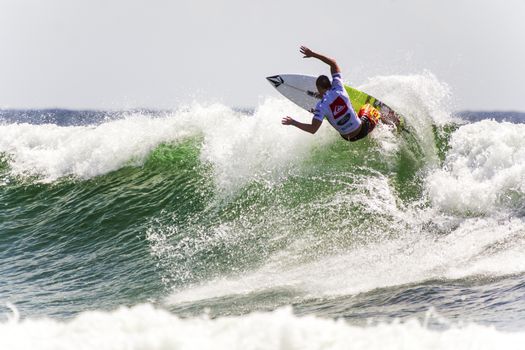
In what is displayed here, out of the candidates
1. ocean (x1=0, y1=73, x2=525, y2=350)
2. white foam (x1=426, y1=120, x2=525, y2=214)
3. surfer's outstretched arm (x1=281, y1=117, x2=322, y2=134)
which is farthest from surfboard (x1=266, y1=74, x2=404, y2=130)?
surfer's outstretched arm (x1=281, y1=117, x2=322, y2=134)

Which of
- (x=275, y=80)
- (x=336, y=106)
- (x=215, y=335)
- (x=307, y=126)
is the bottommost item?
(x=215, y=335)

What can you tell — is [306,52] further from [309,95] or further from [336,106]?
[309,95]

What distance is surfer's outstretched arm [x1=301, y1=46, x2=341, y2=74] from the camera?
885 cm

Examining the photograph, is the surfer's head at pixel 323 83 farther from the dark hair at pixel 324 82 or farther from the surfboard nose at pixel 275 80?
the surfboard nose at pixel 275 80

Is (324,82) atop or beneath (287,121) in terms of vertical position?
atop

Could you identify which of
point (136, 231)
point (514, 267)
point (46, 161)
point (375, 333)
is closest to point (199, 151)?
point (136, 231)

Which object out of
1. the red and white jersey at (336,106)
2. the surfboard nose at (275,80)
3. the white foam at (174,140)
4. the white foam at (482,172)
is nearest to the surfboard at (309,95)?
the surfboard nose at (275,80)

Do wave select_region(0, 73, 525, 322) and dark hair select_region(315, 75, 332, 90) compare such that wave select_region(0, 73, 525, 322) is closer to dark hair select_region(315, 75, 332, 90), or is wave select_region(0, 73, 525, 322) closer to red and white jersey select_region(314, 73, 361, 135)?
red and white jersey select_region(314, 73, 361, 135)

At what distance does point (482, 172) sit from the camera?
32.8 feet

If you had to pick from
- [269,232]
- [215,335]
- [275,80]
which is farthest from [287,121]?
[215,335]

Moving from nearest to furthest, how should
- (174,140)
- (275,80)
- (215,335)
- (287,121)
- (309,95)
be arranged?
(215,335), (287,121), (309,95), (275,80), (174,140)

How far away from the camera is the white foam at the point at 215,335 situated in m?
3.31

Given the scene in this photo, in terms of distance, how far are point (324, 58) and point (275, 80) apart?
2590 mm

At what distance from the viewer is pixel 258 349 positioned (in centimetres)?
336
